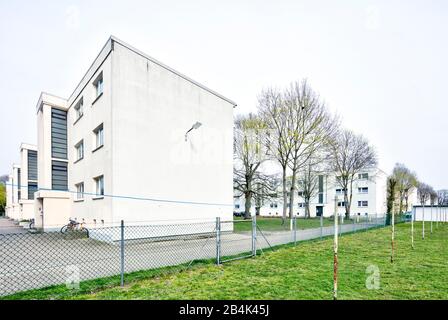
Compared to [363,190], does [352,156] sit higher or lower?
higher

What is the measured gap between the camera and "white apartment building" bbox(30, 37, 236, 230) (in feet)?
43.8

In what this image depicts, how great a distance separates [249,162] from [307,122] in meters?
12.0

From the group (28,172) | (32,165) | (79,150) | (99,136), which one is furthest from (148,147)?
(32,165)

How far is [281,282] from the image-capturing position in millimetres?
5988

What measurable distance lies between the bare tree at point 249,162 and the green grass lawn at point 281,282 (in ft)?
70.8

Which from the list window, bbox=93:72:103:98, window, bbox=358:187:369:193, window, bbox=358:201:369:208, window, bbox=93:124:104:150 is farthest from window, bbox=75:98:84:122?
window, bbox=358:201:369:208

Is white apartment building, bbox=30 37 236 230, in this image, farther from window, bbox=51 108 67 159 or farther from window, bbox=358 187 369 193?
window, bbox=358 187 369 193

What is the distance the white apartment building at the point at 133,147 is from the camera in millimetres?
13352

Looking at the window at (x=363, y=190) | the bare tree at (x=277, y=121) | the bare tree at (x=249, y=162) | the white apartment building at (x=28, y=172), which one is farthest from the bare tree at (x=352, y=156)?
the white apartment building at (x=28, y=172)

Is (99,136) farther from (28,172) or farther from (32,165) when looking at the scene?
(32,165)

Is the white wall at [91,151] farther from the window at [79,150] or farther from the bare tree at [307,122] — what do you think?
the bare tree at [307,122]

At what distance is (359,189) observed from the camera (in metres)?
59.9

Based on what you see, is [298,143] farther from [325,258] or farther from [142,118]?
[325,258]

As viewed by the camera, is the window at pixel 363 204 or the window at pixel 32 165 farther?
the window at pixel 363 204
